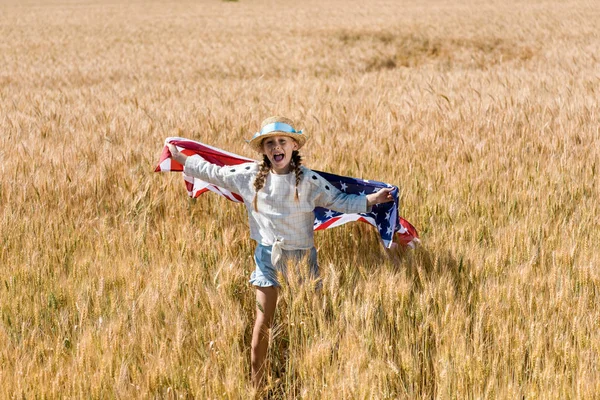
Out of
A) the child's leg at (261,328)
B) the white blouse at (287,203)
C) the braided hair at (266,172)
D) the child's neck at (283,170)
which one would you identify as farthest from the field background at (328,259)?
the child's neck at (283,170)

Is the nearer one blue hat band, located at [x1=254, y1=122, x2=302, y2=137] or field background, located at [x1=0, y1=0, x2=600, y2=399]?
field background, located at [x1=0, y1=0, x2=600, y2=399]

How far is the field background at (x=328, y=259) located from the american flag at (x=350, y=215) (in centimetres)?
12

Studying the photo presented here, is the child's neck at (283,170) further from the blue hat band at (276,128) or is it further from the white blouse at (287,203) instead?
the blue hat band at (276,128)

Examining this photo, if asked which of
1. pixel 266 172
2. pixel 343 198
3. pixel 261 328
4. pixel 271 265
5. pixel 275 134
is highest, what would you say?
pixel 275 134

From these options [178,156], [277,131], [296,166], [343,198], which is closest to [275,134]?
[277,131]

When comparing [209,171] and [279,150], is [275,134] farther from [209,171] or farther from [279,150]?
[209,171]

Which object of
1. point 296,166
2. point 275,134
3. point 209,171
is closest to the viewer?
point 275,134

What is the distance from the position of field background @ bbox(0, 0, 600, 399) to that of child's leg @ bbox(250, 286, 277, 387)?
0.14 feet

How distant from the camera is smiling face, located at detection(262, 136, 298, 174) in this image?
6.99ft

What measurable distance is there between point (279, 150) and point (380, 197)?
445 mm

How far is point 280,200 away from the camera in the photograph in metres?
2.17

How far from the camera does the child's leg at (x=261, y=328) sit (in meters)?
1.87

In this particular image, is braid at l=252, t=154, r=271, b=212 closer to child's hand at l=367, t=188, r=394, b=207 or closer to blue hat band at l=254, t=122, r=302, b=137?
blue hat band at l=254, t=122, r=302, b=137

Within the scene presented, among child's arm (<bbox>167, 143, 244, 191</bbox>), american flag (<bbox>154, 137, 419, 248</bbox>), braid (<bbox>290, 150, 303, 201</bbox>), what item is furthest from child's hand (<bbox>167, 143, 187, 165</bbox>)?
braid (<bbox>290, 150, 303, 201</bbox>)
